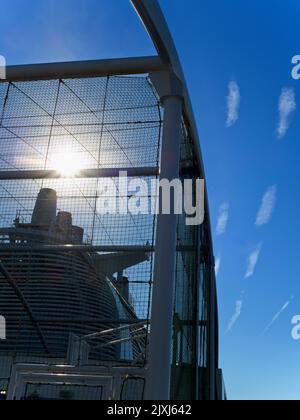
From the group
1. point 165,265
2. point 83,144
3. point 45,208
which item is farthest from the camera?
point 45,208

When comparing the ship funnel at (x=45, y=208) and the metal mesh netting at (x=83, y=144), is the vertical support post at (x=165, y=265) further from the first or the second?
the ship funnel at (x=45, y=208)

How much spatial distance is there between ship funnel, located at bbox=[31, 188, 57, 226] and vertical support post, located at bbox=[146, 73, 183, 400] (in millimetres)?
3240

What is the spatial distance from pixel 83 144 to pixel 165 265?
358cm

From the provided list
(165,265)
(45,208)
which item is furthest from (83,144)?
(165,265)

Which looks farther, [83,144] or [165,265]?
[83,144]

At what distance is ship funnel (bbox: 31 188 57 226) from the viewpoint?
842cm

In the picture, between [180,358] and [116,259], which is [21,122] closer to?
[116,259]

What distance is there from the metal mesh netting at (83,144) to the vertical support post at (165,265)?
1317 mm

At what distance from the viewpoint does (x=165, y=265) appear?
17.0 ft

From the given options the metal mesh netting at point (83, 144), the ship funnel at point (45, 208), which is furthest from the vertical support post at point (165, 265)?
the ship funnel at point (45, 208)

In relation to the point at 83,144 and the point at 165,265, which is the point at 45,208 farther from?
the point at 165,265

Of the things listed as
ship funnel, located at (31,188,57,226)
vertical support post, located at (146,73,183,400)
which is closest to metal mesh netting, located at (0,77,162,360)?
ship funnel, located at (31,188,57,226)
